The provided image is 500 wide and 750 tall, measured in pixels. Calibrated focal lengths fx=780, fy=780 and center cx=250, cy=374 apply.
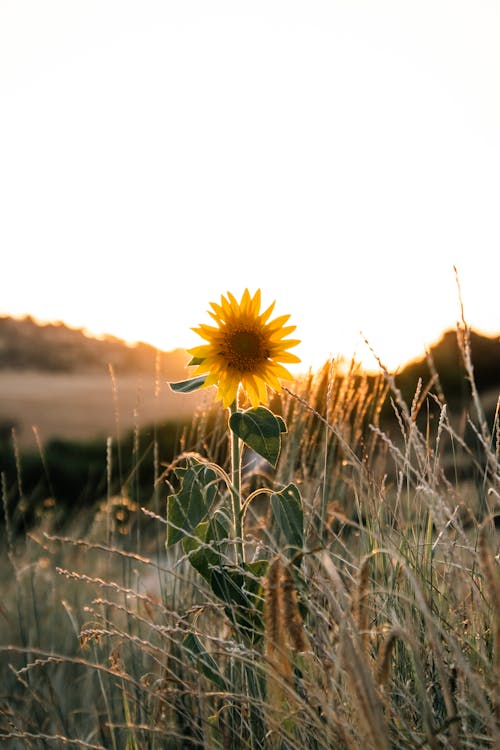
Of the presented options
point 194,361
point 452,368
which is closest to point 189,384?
point 194,361

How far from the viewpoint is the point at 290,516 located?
155 cm

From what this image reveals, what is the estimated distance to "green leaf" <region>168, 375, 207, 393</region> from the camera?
1661mm

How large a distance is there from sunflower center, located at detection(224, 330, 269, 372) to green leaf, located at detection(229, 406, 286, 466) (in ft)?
0.39

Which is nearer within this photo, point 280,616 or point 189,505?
point 280,616

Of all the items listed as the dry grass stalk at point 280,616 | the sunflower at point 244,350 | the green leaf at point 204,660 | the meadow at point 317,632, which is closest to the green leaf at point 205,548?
the meadow at point 317,632

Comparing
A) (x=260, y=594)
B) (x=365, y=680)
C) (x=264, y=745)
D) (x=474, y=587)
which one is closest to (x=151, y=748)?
(x=264, y=745)

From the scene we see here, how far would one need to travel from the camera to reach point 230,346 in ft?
5.47

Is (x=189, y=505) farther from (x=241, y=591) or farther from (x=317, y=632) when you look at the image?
(x=317, y=632)

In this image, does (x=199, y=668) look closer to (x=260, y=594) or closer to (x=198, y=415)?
(x=260, y=594)

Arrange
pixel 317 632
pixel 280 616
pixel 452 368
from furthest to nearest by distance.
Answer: pixel 452 368 → pixel 317 632 → pixel 280 616

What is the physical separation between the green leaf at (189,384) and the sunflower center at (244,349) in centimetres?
8

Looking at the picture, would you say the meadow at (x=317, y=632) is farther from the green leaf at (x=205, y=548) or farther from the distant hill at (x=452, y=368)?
the distant hill at (x=452, y=368)

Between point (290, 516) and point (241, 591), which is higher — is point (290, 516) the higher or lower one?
the higher one

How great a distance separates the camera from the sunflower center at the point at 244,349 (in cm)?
166
